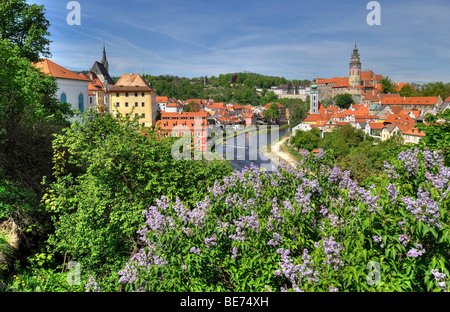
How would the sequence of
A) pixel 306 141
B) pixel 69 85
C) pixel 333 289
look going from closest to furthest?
pixel 333 289 < pixel 69 85 < pixel 306 141

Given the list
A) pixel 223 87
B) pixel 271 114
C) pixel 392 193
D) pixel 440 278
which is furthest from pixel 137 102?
pixel 223 87

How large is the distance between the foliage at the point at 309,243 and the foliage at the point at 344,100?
105 meters

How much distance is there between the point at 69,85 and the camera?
89.5 ft

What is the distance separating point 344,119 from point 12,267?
7603 cm

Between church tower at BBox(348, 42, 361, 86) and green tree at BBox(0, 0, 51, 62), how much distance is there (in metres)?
105

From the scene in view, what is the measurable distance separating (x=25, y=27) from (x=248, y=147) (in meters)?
39.5

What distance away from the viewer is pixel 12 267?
7758 mm

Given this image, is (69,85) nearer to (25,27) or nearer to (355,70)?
(25,27)

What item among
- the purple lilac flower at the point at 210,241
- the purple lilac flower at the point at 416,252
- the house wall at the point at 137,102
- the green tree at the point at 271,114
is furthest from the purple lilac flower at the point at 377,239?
the green tree at the point at 271,114

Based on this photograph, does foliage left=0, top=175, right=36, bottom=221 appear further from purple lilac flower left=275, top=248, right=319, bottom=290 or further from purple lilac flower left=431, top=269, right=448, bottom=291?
purple lilac flower left=431, top=269, right=448, bottom=291

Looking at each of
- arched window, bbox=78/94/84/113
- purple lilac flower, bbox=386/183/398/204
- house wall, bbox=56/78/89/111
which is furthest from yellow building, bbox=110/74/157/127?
purple lilac flower, bbox=386/183/398/204

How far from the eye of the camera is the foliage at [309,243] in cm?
308

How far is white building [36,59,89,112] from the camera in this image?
26078 mm
